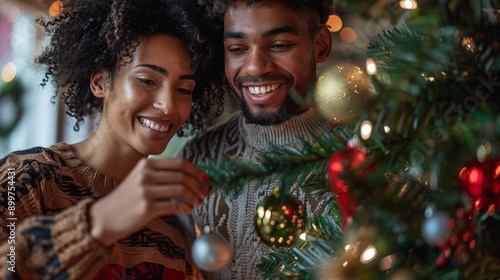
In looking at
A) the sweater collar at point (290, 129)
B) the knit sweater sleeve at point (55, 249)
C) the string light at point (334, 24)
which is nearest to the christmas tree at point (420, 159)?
the knit sweater sleeve at point (55, 249)

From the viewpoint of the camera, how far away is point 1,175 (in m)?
0.81

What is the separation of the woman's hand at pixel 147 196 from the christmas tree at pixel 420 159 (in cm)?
3

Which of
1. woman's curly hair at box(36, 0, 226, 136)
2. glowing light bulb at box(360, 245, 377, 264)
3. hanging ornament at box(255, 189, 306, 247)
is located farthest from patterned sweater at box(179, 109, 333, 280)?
glowing light bulb at box(360, 245, 377, 264)

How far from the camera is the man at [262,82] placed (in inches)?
40.0

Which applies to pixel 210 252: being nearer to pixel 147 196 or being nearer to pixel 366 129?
pixel 147 196

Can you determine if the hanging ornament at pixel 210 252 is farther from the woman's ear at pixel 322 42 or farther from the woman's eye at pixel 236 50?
the woman's ear at pixel 322 42

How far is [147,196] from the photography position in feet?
1.82

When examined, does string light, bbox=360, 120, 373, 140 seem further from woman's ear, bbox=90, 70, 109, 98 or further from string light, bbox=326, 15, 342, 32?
string light, bbox=326, 15, 342, 32

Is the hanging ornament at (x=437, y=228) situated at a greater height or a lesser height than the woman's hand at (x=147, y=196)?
lesser

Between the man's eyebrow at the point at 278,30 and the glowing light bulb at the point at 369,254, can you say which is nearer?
the glowing light bulb at the point at 369,254

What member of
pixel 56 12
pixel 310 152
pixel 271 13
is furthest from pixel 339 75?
pixel 56 12

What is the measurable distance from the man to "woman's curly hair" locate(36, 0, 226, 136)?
0.05 meters

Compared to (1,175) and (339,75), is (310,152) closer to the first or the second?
(339,75)

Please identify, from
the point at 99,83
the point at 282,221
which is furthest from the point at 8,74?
the point at 282,221
